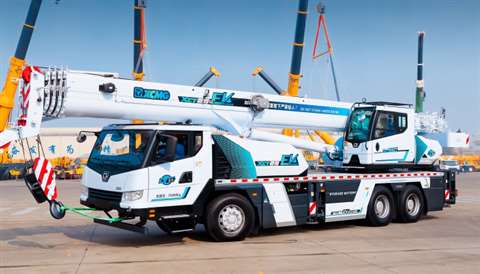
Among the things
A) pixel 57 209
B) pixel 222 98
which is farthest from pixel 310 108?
pixel 57 209

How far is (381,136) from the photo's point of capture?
13.0m

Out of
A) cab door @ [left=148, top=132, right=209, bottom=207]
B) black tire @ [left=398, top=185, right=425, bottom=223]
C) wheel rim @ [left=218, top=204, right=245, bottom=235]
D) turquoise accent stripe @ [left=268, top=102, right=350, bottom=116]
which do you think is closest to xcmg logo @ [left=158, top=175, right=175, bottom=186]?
cab door @ [left=148, top=132, right=209, bottom=207]

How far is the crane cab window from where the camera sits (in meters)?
13.0

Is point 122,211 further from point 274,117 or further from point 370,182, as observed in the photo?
point 370,182

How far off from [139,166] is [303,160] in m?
3.94

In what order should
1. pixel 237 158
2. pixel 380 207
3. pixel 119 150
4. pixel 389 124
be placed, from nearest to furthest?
pixel 119 150
pixel 237 158
pixel 380 207
pixel 389 124

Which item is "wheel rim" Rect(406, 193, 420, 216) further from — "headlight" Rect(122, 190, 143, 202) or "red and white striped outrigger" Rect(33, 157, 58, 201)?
"red and white striped outrigger" Rect(33, 157, 58, 201)

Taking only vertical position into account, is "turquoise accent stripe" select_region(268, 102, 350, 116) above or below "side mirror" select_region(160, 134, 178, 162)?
above

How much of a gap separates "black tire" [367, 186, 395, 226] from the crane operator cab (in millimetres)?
754

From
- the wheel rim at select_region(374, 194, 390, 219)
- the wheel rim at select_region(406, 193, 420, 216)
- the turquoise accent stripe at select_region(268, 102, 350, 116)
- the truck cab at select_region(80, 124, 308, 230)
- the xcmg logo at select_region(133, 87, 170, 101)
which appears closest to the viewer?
the truck cab at select_region(80, 124, 308, 230)

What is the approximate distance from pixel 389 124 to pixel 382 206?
2.19m

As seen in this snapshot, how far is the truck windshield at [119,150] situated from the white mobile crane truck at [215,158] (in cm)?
2

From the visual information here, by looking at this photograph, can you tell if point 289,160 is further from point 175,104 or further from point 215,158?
point 175,104

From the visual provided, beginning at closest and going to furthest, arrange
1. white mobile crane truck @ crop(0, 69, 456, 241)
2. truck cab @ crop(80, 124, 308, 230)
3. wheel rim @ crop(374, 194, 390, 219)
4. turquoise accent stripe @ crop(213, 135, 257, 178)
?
truck cab @ crop(80, 124, 308, 230), white mobile crane truck @ crop(0, 69, 456, 241), turquoise accent stripe @ crop(213, 135, 257, 178), wheel rim @ crop(374, 194, 390, 219)
